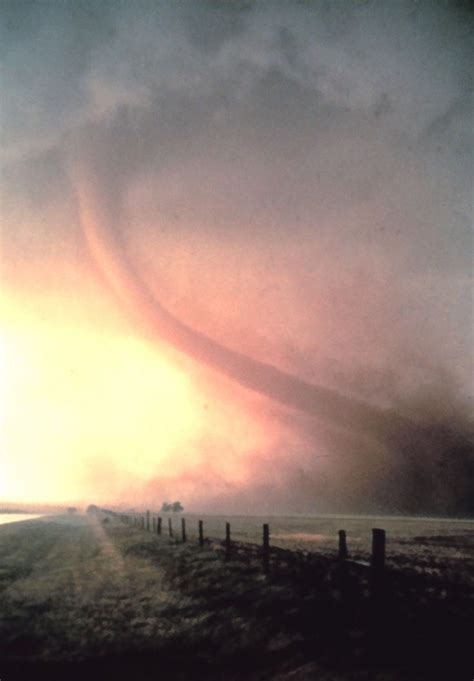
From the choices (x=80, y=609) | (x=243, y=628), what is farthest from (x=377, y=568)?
(x=80, y=609)

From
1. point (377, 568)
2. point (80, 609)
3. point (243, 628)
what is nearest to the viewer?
point (377, 568)

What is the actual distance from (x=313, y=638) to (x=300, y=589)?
3753 mm

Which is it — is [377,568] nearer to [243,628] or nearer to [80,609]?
[243,628]

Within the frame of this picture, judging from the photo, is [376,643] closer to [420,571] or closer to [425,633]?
[425,633]

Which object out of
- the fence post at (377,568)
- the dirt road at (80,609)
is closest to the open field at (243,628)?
the dirt road at (80,609)

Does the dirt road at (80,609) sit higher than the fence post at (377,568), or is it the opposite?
the fence post at (377,568)

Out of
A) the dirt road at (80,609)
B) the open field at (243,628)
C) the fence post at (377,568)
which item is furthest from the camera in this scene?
the dirt road at (80,609)

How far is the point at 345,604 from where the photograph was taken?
11805 millimetres

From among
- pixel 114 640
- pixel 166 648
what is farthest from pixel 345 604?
pixel 114 640

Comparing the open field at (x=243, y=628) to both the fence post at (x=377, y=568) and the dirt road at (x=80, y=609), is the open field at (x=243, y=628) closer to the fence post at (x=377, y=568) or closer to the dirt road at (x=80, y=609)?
the dirt road at (x=80, y=609)

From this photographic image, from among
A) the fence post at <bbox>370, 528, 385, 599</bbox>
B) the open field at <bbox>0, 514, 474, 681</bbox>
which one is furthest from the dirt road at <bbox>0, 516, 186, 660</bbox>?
the fence post at <bbox>370, 528, 385, 599</bbox>

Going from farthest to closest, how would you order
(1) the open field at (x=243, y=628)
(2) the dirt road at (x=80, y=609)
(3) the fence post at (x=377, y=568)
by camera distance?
(2) the dirt road at (x=80, y=609)
(3) the fence post at (x=377, y=568)
(1) the open field at (x=243, y=628)

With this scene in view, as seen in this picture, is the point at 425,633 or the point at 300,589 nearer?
the point at 425,633

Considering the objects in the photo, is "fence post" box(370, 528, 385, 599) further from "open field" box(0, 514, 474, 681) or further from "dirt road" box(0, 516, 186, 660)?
"dirt road" box(0, 516, 186, 660)
